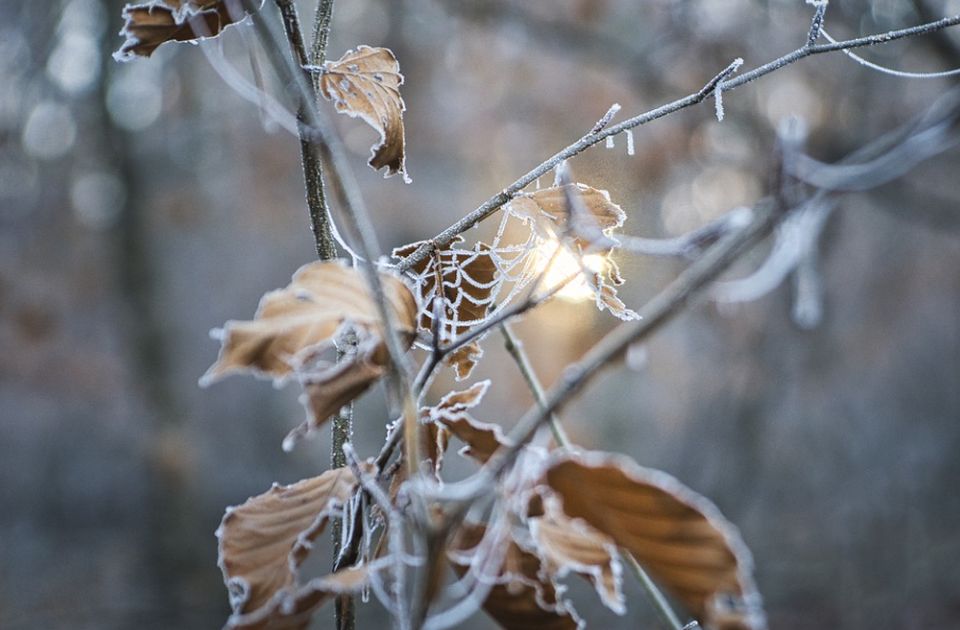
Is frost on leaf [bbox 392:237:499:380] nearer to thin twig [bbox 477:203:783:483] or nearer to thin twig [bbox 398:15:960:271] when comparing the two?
thin twig [bbox 398:15:960:271]

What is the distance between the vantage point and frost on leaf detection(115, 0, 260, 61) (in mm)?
404

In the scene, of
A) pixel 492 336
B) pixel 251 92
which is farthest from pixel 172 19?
pixel 492 336

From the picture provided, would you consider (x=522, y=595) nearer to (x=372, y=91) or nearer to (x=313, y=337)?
(x=313, y=337)

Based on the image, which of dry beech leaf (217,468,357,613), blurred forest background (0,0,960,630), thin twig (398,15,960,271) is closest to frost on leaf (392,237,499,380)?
thin twig (398,15,960,271)

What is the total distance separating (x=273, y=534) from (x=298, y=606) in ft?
0.21

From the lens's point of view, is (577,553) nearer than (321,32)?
Yes

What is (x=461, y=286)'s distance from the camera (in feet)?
1.59

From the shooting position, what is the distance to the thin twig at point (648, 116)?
16.2 inches

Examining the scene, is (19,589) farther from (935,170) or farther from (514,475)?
(935,170)

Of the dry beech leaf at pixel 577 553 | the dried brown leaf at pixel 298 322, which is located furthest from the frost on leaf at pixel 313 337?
the dry beech leaf at pixel 577 553

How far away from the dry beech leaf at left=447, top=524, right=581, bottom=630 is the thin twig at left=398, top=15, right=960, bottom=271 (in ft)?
0.61

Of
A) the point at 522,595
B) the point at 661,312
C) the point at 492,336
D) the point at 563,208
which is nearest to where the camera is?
the point at 661,312

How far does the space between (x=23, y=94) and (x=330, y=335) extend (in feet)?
10.2

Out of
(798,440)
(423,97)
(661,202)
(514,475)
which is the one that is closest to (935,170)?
(661,202)
